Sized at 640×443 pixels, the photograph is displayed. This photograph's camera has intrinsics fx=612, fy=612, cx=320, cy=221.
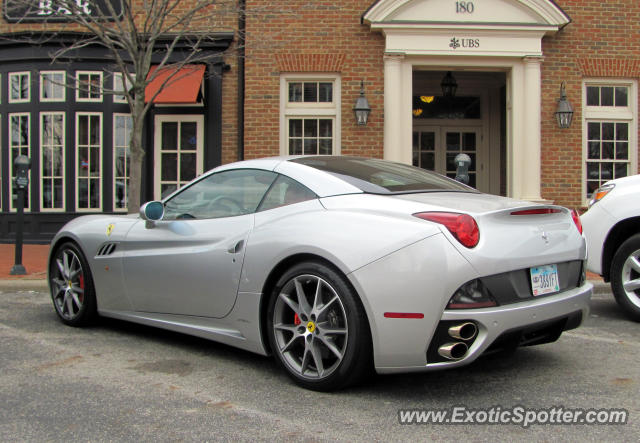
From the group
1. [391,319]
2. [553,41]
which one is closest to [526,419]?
[391,319]

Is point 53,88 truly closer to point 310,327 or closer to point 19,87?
point 19,87

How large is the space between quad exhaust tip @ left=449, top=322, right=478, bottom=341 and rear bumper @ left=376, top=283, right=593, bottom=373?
0.07 feet

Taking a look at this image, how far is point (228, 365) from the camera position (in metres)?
3.97

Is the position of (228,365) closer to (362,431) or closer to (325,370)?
(325,370)

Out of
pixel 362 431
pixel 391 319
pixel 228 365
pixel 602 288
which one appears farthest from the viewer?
pixel 602 288

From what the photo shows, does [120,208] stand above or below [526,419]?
above

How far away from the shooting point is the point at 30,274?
8.12 meters

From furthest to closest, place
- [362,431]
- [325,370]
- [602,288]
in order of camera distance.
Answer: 1. [602,288]
2. [325,370]
3. [362,431]

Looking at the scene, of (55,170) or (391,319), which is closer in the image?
(391,319)

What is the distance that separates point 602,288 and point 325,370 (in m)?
4.90

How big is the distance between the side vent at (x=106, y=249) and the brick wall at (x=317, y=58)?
6778 mm

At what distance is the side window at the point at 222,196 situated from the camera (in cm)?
403

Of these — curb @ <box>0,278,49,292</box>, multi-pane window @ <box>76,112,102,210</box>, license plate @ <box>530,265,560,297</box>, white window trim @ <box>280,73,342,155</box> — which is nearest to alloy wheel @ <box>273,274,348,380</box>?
license plate @ <box>530,265,560,297</box>

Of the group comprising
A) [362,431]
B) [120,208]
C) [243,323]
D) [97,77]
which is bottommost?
[362,431]
